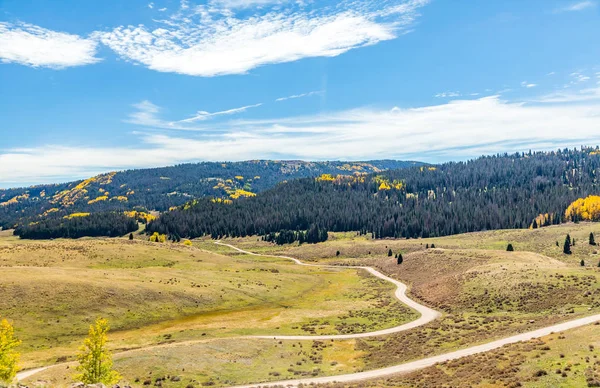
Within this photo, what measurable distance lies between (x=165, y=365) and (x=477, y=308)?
170 feet

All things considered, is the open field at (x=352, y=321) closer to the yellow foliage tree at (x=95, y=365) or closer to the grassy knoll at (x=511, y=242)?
the yellow foliage tree at (x=95, y=365)

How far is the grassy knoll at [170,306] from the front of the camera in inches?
2346

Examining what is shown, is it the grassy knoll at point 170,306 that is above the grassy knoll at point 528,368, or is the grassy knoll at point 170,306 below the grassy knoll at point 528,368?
below

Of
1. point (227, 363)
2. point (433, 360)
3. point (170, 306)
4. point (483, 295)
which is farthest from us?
point (170, 306)

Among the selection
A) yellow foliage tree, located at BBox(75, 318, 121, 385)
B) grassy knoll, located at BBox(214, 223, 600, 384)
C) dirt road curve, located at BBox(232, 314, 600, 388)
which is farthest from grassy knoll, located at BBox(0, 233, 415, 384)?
grassy knoll, located at BBox(214, 223, 600, 384)

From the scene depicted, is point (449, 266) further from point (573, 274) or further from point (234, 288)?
point (234, 288)

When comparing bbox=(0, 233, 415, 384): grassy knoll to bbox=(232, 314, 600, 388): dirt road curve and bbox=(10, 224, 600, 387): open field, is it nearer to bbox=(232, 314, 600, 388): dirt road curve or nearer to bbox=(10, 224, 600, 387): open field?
bbox=(10, 224, 600, 387): open field

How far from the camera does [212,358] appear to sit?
161 feet

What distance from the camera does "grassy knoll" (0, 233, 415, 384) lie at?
59594mm

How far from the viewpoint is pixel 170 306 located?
259ft

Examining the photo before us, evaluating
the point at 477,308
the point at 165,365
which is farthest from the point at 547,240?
the point at 165,365

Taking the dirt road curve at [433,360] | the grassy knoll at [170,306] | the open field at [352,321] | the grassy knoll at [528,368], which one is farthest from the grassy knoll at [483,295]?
the grassy knoll at [528,368]

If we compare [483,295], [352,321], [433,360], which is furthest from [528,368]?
[483,295]

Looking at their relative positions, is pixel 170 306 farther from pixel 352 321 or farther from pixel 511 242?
pixel 511 242
